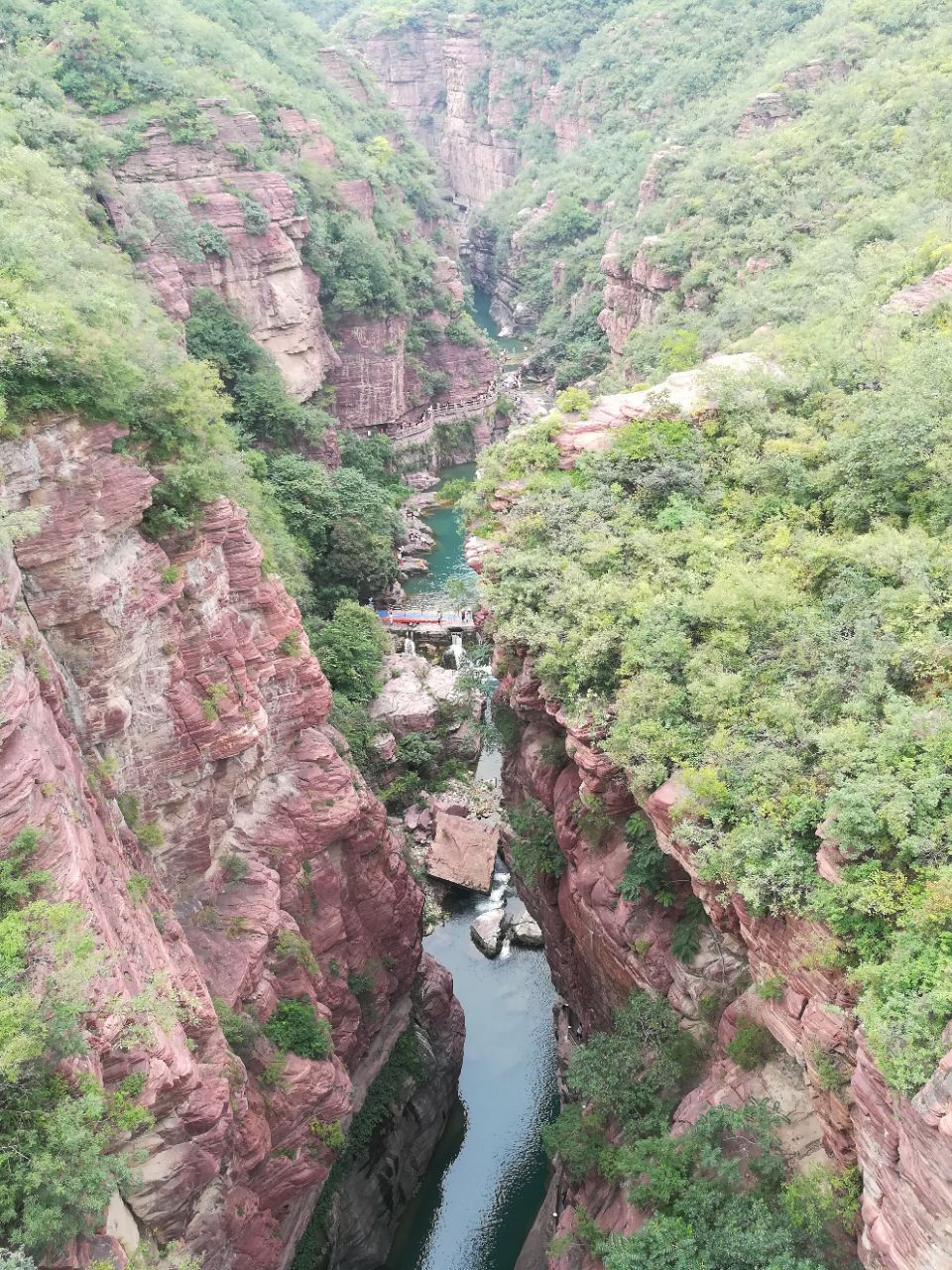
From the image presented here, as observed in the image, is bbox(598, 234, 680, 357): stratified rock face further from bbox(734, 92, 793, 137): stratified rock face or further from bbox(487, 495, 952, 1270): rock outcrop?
bbox(487, 495, 952, 1270): rock outcrop

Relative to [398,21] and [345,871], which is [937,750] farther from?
[398,21]

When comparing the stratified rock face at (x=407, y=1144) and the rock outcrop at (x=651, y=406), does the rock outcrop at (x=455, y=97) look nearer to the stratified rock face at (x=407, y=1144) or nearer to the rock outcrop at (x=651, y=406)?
the rock outcrop at (x=651, y=406)

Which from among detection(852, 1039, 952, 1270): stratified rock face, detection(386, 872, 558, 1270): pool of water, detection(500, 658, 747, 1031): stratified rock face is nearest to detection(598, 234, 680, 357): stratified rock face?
detection(500, 658, 747, 1031): stratified rock face

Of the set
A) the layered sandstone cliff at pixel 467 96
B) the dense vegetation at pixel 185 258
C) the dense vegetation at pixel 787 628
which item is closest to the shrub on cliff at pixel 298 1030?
the dense vegetation at pixel 787 628

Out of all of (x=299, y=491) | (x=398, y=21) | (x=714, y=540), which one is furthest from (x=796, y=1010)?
(x=398, y=21)

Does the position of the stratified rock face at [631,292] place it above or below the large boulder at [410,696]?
above

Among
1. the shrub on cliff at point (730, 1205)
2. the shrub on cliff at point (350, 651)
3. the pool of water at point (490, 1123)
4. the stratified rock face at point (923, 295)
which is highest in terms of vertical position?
the stratified rock face at point (923, 295)

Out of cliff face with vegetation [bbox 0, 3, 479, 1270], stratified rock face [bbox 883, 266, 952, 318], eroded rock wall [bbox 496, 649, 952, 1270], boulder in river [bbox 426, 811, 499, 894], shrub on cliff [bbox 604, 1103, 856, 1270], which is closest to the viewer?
eroded rock wall [bbox 496, 649, 952, 1270]
